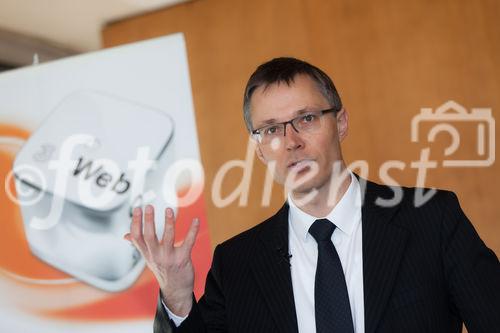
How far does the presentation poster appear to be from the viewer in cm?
345

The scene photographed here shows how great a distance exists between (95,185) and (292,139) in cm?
215

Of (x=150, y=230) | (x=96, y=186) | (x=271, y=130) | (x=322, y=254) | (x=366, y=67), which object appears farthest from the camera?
(x=366, y=67)

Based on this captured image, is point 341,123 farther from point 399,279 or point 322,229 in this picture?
point 399,279

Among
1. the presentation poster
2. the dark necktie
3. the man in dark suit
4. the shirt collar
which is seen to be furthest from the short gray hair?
the presentation poster

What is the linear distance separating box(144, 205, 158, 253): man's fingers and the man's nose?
41cm

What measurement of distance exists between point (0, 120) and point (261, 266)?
275 cm

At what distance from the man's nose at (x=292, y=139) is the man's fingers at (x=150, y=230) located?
411mm

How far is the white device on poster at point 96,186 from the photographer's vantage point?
3.46 metres

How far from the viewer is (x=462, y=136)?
155 inches

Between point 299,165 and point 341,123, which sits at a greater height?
point 341,123

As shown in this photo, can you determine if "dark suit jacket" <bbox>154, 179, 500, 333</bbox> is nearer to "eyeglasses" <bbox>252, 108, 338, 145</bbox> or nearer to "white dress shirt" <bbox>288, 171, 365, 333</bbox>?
"white dress shirt" <bbox>288, 171, 365, 333</bbox>

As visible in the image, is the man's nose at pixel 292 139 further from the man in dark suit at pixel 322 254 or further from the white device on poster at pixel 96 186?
the white device on poster at pixel 96 186

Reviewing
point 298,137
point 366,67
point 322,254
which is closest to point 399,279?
point 322,254

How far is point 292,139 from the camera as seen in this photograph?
162 centimetres
